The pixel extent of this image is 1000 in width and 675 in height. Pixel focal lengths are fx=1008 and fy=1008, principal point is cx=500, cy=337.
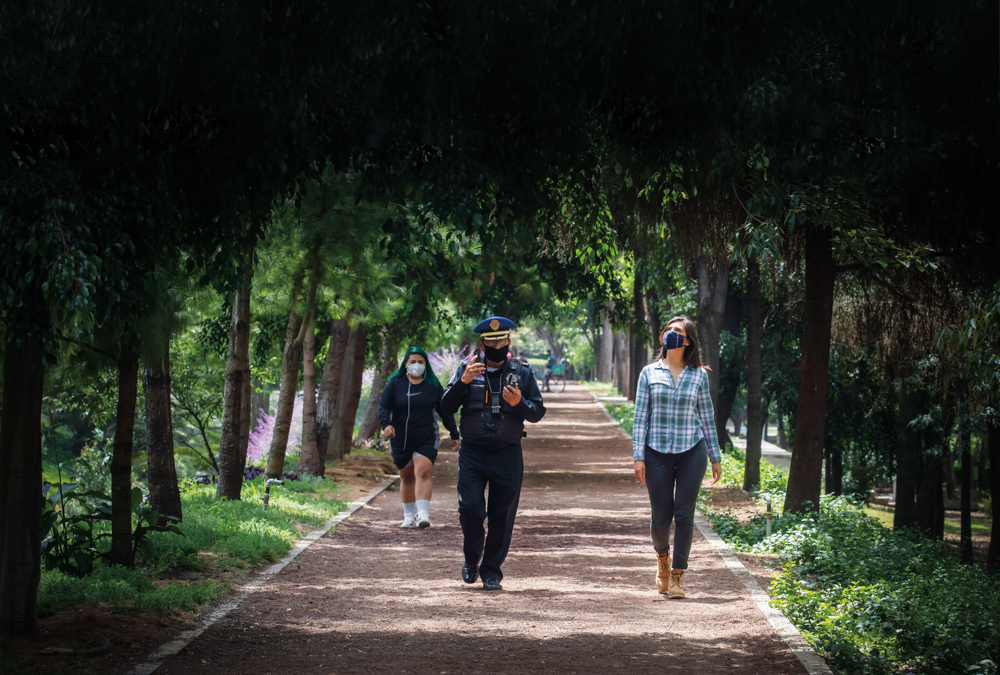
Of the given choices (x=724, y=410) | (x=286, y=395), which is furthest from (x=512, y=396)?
(x=724, y=410)

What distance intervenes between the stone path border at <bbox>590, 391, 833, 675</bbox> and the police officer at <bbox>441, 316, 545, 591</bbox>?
1976 millimetres

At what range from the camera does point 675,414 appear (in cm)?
719

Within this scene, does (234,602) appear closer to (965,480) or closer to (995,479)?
(995,479)

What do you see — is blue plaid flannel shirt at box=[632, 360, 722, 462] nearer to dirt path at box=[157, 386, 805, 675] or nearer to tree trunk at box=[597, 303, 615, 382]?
dirt path at box=[157, 386, 805, 675]

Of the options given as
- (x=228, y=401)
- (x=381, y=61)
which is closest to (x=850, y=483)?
(x=228, y=401)

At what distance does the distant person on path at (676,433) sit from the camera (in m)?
7.18

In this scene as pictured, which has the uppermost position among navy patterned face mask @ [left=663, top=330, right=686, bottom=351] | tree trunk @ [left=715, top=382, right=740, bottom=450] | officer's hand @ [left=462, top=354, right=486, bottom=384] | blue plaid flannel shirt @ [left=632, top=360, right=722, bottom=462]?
navy patterned face mask @ [left=663, top=330, right=686, bottom=351]

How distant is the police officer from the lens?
296 inches

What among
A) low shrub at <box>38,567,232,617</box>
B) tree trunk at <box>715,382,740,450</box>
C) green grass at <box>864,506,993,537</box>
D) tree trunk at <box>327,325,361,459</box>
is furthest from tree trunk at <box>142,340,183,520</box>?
green grass at <box>864,506,993,537</box>

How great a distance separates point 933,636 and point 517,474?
3.06m

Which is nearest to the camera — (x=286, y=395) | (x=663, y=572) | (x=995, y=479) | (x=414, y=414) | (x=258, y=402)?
(x=663, y=572)

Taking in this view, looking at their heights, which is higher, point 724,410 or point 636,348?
point 636,348

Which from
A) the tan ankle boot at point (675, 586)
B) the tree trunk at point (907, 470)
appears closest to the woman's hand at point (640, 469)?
the tan ankle boot at point (675, 586)

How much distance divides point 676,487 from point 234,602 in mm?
3321
